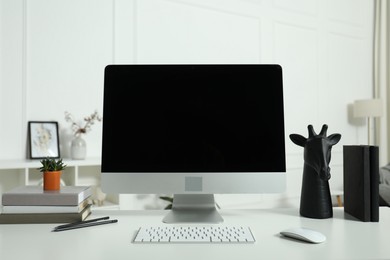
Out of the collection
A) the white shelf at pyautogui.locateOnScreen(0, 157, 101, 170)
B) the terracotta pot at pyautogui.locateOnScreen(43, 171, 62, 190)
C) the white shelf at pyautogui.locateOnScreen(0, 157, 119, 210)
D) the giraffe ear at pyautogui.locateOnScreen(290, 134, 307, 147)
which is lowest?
the white shelf at pyautogui.locateOnScreen(0, 157, 119, 210)

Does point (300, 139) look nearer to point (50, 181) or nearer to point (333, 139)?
point (333, 139)

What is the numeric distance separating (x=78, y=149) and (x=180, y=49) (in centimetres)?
148

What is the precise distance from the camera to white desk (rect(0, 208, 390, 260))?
3.13ft

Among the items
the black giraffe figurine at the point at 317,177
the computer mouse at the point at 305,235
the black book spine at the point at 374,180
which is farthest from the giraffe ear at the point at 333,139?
the computer mouse at the point at 305,235

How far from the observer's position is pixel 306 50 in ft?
15.1

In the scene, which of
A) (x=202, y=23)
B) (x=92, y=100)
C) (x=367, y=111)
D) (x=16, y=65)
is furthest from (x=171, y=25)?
(x=367, y=111)

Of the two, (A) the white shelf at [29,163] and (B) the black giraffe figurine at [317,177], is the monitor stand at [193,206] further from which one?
(A) the white shelf at [29,163]

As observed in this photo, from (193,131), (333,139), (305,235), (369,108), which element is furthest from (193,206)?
(369,108)

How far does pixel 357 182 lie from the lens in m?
1.33

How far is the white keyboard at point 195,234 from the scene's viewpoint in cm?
106

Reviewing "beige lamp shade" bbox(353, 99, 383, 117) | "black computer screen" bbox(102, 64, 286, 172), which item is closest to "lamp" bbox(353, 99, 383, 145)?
"beige lamp shade" bbox(353, 99, 383, 117)

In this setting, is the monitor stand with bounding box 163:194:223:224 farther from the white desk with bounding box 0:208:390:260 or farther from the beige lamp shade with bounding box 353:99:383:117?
the beige lamp shade with bounding box 353:99:383:117

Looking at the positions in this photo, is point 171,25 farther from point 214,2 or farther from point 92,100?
point 92,100

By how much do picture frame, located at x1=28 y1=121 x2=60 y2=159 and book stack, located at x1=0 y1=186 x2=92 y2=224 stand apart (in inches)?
69.3
